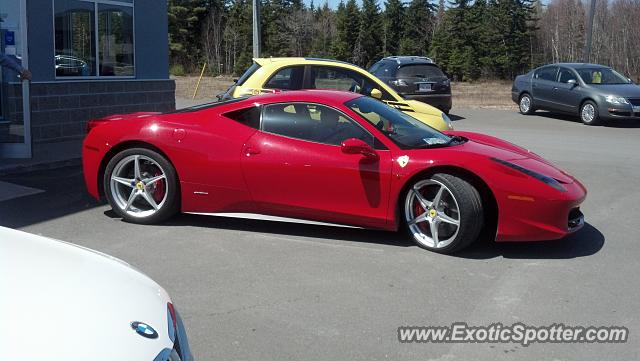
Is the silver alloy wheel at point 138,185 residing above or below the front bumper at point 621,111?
below

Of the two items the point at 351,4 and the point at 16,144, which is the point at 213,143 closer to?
the point at 16,144

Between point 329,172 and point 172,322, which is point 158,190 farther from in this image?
point 172,322

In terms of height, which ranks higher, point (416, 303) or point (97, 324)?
point (97, 324)

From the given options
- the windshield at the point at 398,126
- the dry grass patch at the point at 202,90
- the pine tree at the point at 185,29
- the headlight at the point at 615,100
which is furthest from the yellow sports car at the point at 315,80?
the pine tree at the point at 185,29

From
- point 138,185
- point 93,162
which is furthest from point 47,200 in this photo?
point 138,185

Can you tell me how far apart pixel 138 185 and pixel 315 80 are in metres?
4.27

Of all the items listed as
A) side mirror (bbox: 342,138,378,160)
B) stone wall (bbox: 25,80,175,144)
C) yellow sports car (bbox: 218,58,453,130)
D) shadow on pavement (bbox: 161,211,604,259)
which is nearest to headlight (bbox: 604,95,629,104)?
yellow sports car (bbox: 218,58,453,130)

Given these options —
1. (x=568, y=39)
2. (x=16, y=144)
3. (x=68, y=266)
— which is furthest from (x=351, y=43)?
(x=68, y=266)

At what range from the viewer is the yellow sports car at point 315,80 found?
986cm

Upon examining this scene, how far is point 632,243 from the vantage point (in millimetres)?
6129

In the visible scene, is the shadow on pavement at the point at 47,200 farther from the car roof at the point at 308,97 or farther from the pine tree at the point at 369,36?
the pine tree at the point at 369,36

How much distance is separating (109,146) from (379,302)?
130 inches

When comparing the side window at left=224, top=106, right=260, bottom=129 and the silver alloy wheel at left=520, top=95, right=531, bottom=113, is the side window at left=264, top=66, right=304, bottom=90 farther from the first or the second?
the silver alloy wheel at left=520, top=95, right=531, bottom=113

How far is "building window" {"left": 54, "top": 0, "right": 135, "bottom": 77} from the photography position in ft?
38.9
